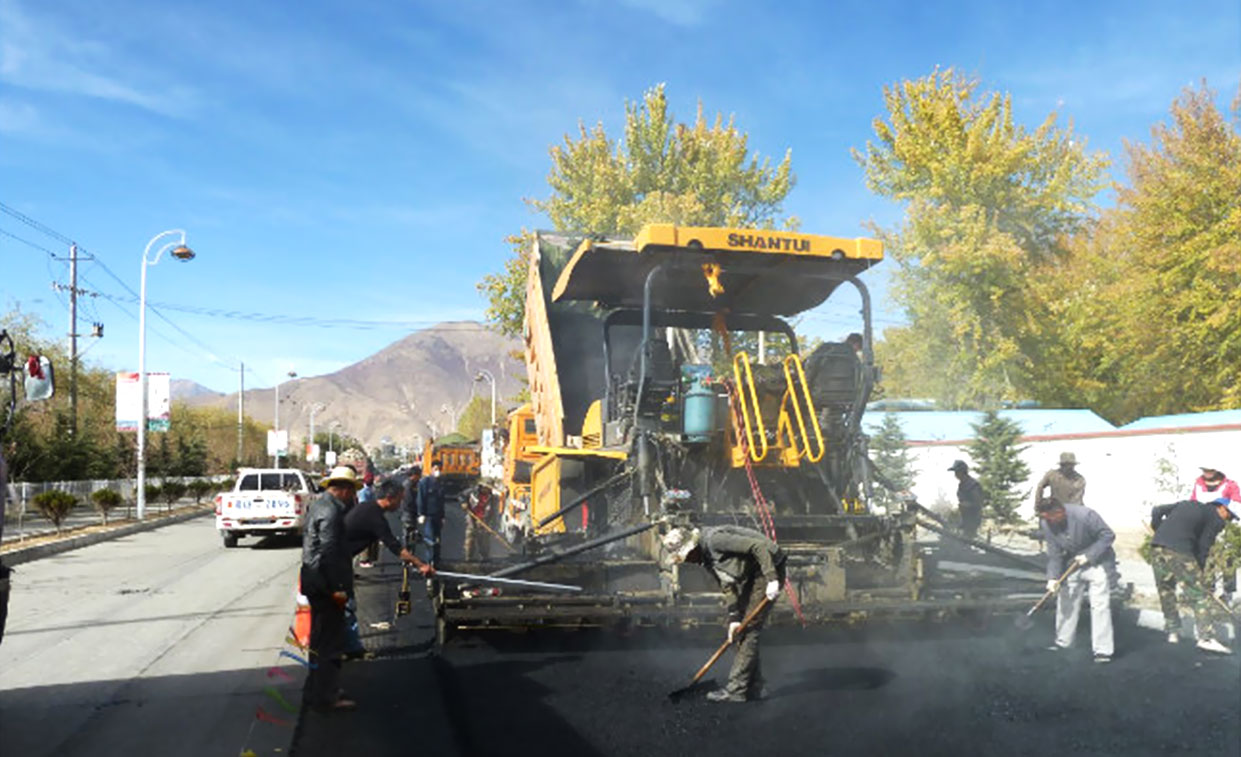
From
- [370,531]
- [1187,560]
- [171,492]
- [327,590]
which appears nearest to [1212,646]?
[1187,560]

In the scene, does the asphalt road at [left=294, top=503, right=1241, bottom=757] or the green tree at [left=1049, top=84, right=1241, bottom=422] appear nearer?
the asphalt road at [left=294, top=503, right=1241, bottom=757]

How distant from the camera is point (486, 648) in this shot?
7898mm

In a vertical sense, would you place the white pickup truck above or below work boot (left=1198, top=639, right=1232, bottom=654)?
above

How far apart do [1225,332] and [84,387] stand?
4957 cm

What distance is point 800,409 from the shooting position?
8383 millimetres

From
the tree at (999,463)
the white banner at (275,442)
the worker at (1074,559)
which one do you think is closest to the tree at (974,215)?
the tree at (999,463)

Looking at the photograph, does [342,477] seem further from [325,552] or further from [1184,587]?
[1184,587]

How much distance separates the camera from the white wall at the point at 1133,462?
17.6m

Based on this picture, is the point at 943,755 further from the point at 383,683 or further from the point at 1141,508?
the point at 1141,508

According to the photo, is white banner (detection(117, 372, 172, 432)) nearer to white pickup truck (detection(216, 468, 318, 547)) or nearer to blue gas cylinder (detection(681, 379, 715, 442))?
white pickup truck (detection(216, 468, 318, 547))

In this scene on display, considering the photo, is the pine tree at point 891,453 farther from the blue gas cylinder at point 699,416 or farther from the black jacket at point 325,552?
the black jacket at point 325,552

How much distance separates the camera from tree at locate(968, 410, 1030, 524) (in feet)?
66.6

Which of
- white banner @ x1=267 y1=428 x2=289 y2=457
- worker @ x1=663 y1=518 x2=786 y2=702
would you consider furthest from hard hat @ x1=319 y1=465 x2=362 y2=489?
white banner @ x1=267 y1=428 x2=289 y2=457

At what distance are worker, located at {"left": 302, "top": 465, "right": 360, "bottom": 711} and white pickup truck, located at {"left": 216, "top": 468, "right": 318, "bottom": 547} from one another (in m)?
12.9
